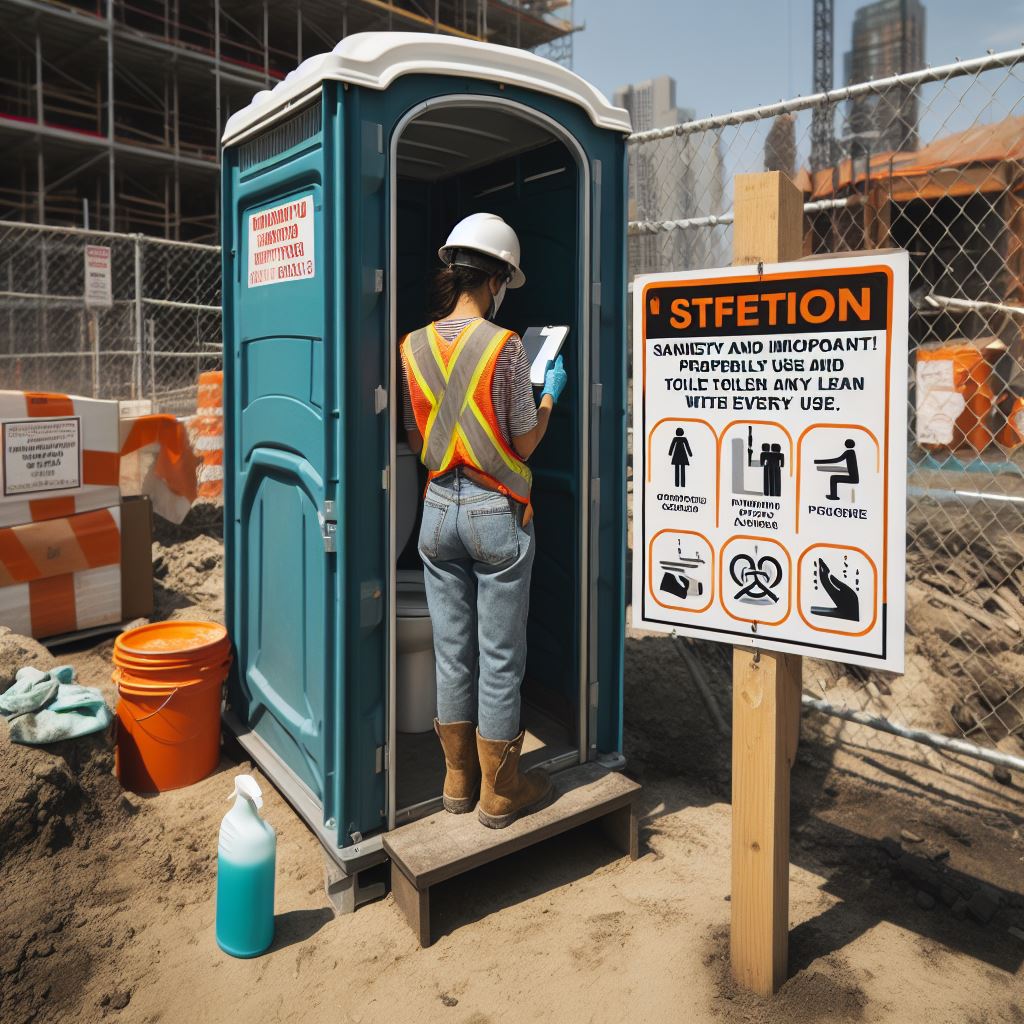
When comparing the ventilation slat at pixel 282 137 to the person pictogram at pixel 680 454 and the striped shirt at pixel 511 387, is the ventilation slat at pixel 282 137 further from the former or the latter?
the person pictogram at pixel 680 454

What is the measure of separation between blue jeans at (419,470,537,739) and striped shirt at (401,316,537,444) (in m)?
0.24

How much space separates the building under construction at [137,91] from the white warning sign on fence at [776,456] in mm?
23648

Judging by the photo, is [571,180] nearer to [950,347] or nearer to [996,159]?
[950,347]

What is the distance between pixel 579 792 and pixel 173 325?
1963 cm

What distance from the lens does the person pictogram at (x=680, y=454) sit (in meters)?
2.76

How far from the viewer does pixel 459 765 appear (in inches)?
134

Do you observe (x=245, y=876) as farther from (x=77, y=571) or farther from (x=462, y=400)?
(x=77, y=571)

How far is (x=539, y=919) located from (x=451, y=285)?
2199mm

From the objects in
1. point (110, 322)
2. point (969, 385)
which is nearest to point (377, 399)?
point (969, 385)

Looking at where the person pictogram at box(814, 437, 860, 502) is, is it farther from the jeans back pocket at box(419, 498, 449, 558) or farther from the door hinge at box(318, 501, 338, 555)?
the door hinge at box(318, 501, 338, 555)

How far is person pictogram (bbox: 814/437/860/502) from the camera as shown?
2451mm

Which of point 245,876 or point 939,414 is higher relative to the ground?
point 939,414

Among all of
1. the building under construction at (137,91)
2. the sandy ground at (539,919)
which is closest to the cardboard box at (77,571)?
the sandy ground at (539,919)


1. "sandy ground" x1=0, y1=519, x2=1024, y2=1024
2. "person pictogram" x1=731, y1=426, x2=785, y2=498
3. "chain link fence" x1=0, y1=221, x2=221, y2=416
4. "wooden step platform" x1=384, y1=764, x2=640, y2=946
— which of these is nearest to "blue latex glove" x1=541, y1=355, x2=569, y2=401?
"person pictogram" x1=731, y1=426, x2=785, y2=498
